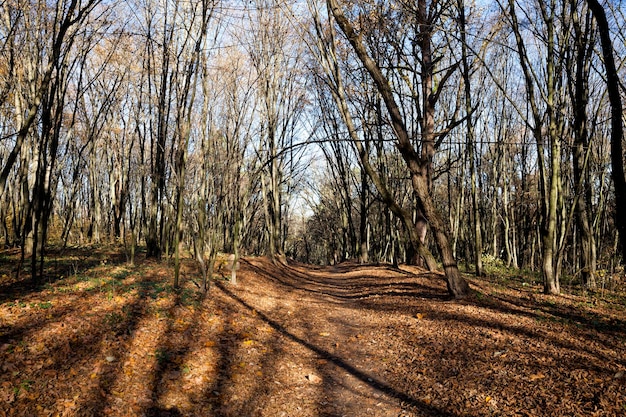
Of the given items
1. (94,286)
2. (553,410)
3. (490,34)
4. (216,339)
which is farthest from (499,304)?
(490,34)

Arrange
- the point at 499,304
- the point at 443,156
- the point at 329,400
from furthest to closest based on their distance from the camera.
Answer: the point at 443,156
the point at 499,304
the point at 329,400

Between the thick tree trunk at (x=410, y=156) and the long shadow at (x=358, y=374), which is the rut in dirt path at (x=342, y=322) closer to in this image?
the long shadow at (x=358, y=374)

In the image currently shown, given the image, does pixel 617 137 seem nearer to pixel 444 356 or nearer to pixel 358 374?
pixel 444 356

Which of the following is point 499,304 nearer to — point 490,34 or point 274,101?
point 490,34

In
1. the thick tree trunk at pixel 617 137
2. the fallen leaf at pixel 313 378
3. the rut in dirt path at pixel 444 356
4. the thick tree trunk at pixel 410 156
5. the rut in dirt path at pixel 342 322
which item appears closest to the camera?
the rut in dirt path at pixel 444 356

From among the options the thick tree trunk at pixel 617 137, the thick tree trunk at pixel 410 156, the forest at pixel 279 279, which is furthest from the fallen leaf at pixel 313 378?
the thick tree trunk at pixel 410 156

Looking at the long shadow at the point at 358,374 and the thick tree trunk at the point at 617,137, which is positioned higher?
the thick tree trunk at the point at 617,137

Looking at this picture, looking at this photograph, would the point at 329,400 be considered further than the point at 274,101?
No

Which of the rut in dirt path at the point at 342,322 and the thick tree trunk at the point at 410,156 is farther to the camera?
the thick tree trunk at the point at 410,156

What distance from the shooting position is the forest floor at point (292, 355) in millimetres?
3543

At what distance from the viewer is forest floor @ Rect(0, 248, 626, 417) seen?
354 centimetres

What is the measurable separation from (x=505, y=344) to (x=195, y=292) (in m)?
5.27

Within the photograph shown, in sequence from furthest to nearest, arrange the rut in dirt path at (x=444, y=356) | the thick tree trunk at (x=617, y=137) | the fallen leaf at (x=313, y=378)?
the fallen leaf at (x=313, y=378) < the thick tree trunk at (x=617, y=137) < the rut in dirt path at (x=444, y=356)

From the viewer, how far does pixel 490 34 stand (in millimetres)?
11672
